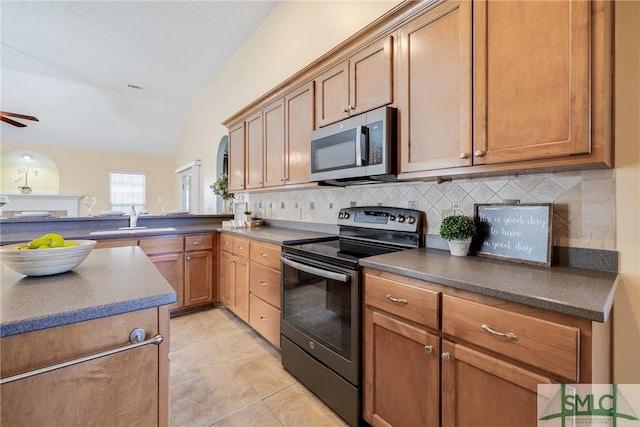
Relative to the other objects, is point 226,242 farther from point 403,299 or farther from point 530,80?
point 530,80

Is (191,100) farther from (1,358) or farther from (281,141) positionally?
(1,358)

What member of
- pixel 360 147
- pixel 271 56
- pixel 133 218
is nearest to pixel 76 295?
pixel 360 147

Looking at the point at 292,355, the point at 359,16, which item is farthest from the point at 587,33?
the point at 292,355

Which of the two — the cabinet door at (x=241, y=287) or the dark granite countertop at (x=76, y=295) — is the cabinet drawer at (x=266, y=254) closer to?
the cabinet door at (x=241, y=287)

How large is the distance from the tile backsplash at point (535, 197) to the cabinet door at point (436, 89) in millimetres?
318

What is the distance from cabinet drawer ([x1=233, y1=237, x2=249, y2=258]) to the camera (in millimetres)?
2666

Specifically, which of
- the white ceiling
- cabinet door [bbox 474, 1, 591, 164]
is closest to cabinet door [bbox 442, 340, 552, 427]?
cabinet door [bbox 474, 1, 591, 164]

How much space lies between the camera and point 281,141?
2664 mm

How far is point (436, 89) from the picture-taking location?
1.45 m

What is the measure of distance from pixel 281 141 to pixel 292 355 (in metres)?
1.84

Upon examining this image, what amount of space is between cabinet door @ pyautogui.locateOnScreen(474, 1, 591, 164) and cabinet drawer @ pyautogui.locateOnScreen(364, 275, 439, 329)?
2.22ft

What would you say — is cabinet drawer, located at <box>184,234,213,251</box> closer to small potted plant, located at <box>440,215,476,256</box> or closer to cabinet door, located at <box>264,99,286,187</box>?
cabinet door, located at <box>264,99,286,187</box>

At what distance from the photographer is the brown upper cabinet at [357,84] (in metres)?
1.69

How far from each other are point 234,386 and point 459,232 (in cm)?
176
